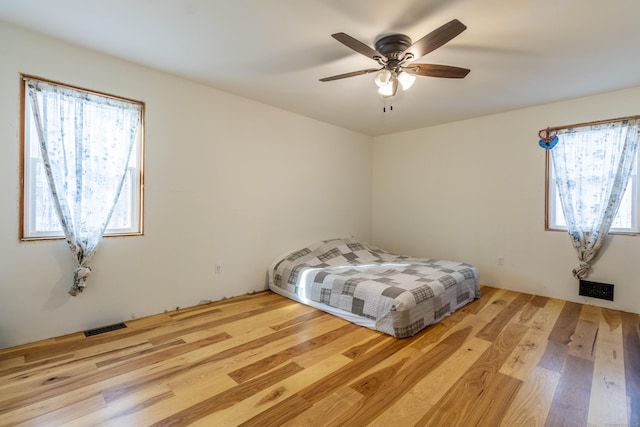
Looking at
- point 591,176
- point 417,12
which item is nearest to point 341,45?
point 417,12

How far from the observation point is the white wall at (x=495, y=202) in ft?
10.5

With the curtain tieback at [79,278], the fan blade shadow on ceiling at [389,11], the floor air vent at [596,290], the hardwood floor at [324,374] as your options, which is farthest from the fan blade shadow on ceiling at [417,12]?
the floor air vent at [596,290]

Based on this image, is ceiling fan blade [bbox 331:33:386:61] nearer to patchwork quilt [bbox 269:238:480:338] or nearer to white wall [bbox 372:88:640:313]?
patchwork quilt [bbox 269:238:480:338]

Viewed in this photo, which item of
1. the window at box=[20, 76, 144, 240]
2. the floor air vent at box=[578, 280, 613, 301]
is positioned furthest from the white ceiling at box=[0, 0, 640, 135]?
the floor air vent at box=[578, 280, 613, 301]

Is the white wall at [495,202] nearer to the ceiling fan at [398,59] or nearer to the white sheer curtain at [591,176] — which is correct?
the white sheer curtain at [591,176]

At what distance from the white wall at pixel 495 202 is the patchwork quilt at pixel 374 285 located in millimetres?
767

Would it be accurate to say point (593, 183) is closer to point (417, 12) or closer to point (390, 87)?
point (390, 87)

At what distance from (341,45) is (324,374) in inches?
92.9

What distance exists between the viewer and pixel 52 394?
5.55 feet

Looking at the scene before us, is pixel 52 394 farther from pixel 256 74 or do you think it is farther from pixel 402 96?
pixel 402 96

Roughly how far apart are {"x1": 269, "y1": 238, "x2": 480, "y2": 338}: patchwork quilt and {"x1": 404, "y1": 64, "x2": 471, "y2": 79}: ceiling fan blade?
1785mm

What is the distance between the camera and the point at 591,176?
10.7 ft

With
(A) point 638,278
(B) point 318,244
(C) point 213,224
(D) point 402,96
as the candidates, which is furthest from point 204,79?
(A) point 638,278

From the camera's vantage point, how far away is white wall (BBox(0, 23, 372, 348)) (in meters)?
2.20
